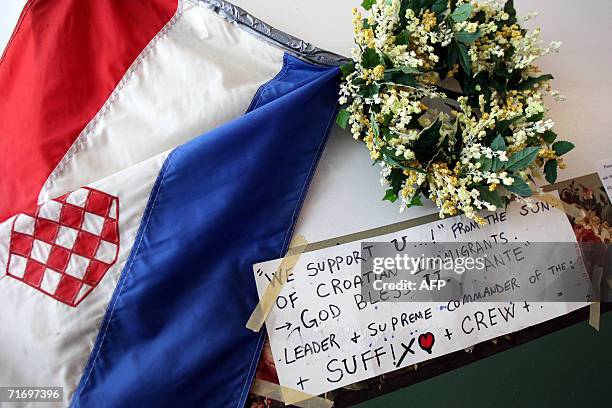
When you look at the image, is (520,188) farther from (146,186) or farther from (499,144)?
(146,186)

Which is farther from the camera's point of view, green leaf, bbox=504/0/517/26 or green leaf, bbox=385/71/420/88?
green leaf, bbox=504/0/517/26

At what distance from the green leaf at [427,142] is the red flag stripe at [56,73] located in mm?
550

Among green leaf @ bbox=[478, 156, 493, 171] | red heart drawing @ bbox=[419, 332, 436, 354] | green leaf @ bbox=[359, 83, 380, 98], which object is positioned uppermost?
green leaf @ bbox=[359, 83, 380, 98]

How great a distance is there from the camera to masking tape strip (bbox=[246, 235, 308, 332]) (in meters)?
0.84

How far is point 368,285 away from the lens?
904 millimetres

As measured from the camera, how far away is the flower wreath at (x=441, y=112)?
0.86m

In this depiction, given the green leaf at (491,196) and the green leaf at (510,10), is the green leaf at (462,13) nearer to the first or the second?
the green leaf at (510,10)

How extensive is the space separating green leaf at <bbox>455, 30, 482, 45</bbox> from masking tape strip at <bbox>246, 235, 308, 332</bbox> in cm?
46

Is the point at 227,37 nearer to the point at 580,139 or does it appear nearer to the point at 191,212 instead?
the point at 191,212

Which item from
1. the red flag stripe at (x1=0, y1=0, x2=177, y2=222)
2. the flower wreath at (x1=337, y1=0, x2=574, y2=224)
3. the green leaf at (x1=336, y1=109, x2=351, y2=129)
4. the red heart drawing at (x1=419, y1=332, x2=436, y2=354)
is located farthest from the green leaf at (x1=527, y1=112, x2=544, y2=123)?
the red flag stripe at (x1=0, y1=0, x2=177, y2=222)

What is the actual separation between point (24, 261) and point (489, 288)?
82cm

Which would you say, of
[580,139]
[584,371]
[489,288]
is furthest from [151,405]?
[580,139]

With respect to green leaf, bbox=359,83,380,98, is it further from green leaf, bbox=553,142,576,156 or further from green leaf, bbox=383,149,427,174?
green leaf, bbox=553,142,576,156

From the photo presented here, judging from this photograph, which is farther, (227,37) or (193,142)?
(227,37)
